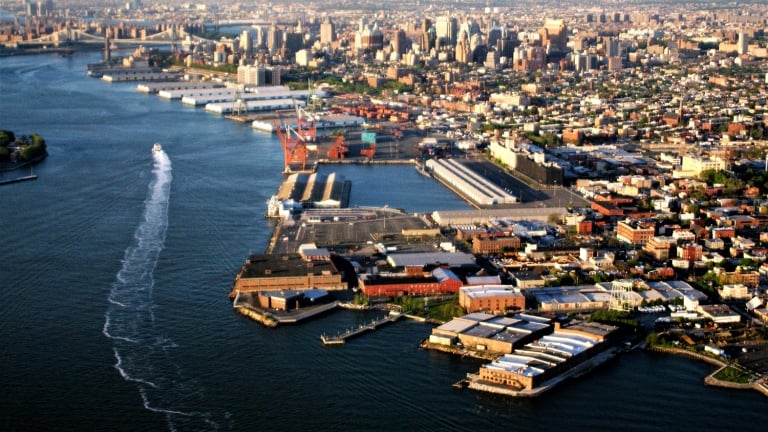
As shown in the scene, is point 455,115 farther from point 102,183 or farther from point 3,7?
point 3,7

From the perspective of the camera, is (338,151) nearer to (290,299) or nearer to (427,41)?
(290,299)

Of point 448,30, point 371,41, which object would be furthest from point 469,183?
point 448,30

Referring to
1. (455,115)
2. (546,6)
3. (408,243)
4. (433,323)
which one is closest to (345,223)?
(408,243)

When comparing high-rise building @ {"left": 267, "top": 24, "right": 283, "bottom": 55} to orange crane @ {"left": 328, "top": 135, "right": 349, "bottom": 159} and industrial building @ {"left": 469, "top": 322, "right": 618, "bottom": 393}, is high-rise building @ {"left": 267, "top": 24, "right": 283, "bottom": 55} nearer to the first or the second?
orange crane @ {"left": 328, "top": 135, "right": 349, "bottom": 159}

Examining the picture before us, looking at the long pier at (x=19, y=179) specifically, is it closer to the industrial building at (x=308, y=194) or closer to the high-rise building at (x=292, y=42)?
the industrial building at (x=308, y=194)

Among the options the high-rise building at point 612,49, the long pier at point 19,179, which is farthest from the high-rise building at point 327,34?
the long pier at point 19,179

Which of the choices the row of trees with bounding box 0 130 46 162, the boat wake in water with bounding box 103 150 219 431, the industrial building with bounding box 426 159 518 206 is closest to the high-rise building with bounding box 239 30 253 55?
the row of trees with bounding box 0 130 46 162
